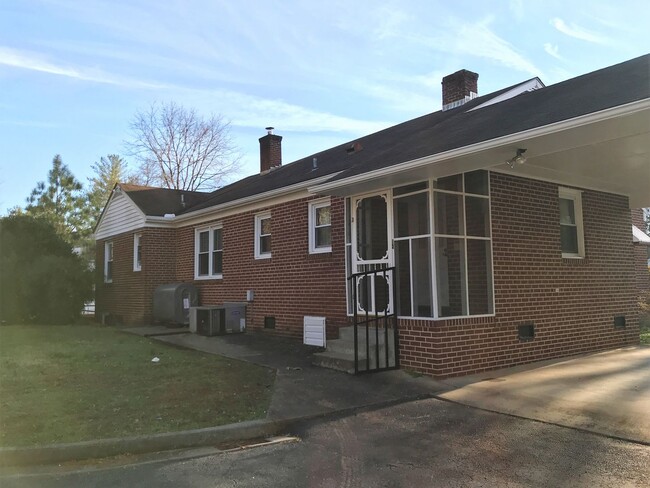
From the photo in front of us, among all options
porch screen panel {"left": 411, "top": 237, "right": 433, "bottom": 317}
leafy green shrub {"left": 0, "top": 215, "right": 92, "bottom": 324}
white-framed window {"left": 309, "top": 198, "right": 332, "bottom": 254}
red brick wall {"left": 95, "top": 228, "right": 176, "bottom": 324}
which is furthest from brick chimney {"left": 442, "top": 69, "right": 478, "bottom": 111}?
leafy green shrub {"left": 0, "top": 215, "right": 92, "bottom": 324}

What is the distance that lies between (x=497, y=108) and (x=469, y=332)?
13.4ft

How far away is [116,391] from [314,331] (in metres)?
4.38

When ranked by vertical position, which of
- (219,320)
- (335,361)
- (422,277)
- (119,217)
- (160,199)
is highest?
(160,199)

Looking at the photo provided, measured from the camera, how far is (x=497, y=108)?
912 cm

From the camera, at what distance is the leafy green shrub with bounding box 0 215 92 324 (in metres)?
15.9

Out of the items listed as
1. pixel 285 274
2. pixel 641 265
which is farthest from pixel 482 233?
pixel 641 265

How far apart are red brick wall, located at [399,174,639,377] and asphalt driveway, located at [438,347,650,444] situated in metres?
0.38

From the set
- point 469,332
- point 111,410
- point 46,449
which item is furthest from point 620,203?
point 46,449

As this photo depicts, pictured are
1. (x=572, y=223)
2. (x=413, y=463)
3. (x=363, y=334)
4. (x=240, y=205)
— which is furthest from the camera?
(x=240, y=205)

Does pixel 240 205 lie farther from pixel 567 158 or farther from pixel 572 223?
pixel 567 158

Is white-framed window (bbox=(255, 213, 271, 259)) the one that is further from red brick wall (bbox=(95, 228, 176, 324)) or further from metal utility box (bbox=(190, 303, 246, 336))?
red brick wall (bbox=(95, 228, 176, 324))

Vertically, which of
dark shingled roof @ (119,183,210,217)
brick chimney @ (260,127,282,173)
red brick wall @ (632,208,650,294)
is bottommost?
red brick wall @ (632,208,650,294)

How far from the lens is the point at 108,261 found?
63.9 ft

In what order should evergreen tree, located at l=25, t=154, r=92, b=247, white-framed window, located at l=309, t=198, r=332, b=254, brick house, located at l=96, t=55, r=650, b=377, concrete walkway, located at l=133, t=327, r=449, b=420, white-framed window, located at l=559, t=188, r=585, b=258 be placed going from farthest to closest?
evergreen tree, located at l=25, t=154, r=92, b=247 → white-framed window, located at l=309, t=198, r=332, b=254 → white-framed window, located at l=559, t=188, r=585, b=258 → brick house, located at l=96, t=55, r=650, b=377 → concrete walkway, located at l=133, t=327, r=449, b=420
